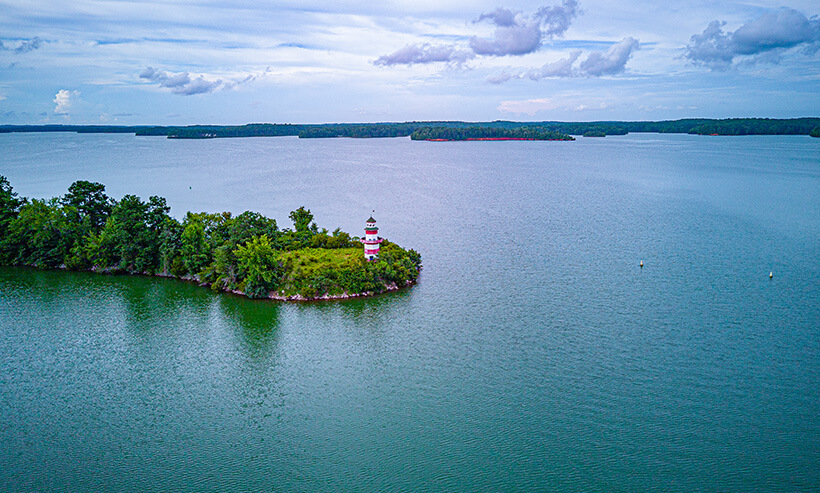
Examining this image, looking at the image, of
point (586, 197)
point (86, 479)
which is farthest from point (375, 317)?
point (586, 197)

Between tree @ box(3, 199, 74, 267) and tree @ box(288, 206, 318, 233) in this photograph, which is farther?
tree @ box(288, 206, 318, 233)

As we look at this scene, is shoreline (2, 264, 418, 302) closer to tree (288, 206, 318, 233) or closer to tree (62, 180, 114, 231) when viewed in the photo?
tree (62, 180, 114, 231)

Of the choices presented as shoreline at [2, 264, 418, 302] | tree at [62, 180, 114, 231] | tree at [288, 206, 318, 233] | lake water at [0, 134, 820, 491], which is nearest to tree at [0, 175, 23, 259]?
lake water at [0, 134, 820, 491]

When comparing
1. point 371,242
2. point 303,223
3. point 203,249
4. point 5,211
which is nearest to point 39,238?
point 5,211

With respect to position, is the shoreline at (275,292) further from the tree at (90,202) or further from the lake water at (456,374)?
the tree at (90,202)

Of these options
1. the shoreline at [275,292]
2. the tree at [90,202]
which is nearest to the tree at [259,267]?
the shoreline at [275,292]

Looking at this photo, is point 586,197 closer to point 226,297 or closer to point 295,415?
point 226,297
